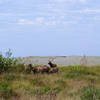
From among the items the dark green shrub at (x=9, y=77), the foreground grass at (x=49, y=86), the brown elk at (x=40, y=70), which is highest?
the brown elk at (x=40, y=70)

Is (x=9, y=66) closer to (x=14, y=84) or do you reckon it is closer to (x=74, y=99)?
(x=14, y=84)

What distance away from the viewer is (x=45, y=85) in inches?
462

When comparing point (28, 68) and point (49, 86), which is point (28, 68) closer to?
point (28, 68)

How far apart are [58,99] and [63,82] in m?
3.97

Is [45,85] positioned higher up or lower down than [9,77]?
lower down

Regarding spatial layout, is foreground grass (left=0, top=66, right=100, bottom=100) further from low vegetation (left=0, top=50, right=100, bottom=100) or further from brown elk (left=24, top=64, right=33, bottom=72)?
brown elk (left=24, top=64, right=33, bottom=72)

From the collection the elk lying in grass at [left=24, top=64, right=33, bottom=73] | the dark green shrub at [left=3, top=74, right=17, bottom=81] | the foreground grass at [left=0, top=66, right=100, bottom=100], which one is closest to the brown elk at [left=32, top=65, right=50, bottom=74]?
the elk lying in grass at [left=24, top=64, right=33, bottom=73]

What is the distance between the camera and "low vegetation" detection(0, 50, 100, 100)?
8.37m

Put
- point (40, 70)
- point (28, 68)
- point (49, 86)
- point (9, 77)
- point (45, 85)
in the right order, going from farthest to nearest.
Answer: point (28, 68) < point (40, 70) < point (9, 77) < point (45, 85) < point (49, 86)

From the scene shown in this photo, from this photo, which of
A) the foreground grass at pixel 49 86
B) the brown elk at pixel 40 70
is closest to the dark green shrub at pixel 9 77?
the foreground grass at pixel 49 86

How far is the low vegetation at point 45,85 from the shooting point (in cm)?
837

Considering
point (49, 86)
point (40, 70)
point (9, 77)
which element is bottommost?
point (49, 86)

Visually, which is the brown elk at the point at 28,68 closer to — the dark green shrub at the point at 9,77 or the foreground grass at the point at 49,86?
the foreground grass at the point at 49,86

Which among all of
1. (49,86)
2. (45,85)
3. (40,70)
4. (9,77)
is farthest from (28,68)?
(49,86)
